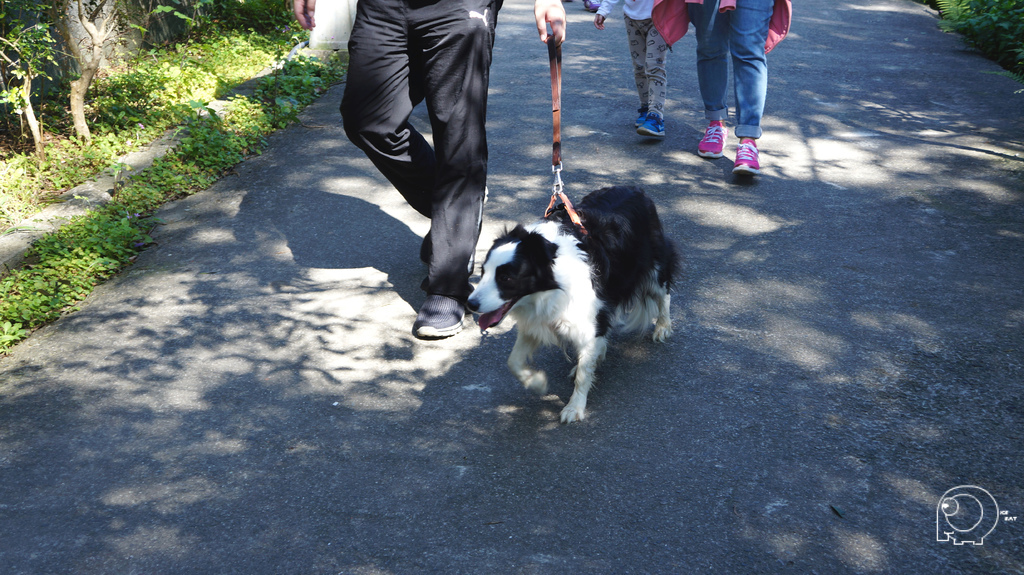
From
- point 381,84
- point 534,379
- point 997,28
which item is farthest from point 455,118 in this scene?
point 997,28

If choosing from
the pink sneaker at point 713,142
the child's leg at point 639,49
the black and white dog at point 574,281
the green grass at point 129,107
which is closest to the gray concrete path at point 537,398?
the pink sneaker at point 713,142

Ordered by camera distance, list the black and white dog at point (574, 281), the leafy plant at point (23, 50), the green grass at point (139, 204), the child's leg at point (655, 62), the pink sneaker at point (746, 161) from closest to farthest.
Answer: the black and white dog at point (574, 281), the green grass at point (139, 204), the leafy plant at point (23, 50), the pink sneaker at point (746, 161), the child's leg at point (655, 62)

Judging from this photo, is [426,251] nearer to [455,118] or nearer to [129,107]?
[455,118]

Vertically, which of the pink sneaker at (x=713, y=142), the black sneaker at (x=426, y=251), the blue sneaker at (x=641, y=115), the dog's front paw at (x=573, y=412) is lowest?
the dog's front paw at (x=573, y=412)

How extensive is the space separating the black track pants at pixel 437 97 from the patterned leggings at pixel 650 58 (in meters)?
2.48

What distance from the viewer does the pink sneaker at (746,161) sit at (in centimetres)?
529

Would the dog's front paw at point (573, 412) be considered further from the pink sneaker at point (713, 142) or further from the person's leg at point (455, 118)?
the pink sneaker at point (713, 142)

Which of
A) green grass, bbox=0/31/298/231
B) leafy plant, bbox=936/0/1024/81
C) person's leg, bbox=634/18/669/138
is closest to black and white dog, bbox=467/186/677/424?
person's leg, bbox=634/18/669/138

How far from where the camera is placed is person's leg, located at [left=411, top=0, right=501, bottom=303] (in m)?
3.62

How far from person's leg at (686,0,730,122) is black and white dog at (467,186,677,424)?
2.55m

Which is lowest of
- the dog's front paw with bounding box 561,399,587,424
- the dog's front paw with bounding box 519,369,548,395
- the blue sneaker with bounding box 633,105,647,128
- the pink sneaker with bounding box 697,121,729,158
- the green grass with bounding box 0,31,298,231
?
the dog's front paw with bounding box 561,399,587,424

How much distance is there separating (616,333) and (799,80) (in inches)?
196

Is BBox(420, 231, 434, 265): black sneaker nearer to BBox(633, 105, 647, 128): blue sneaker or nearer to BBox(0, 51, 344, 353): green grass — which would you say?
BBox(0, 51, 344, 353): green grass

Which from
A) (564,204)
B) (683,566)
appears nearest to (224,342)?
(564,204)
